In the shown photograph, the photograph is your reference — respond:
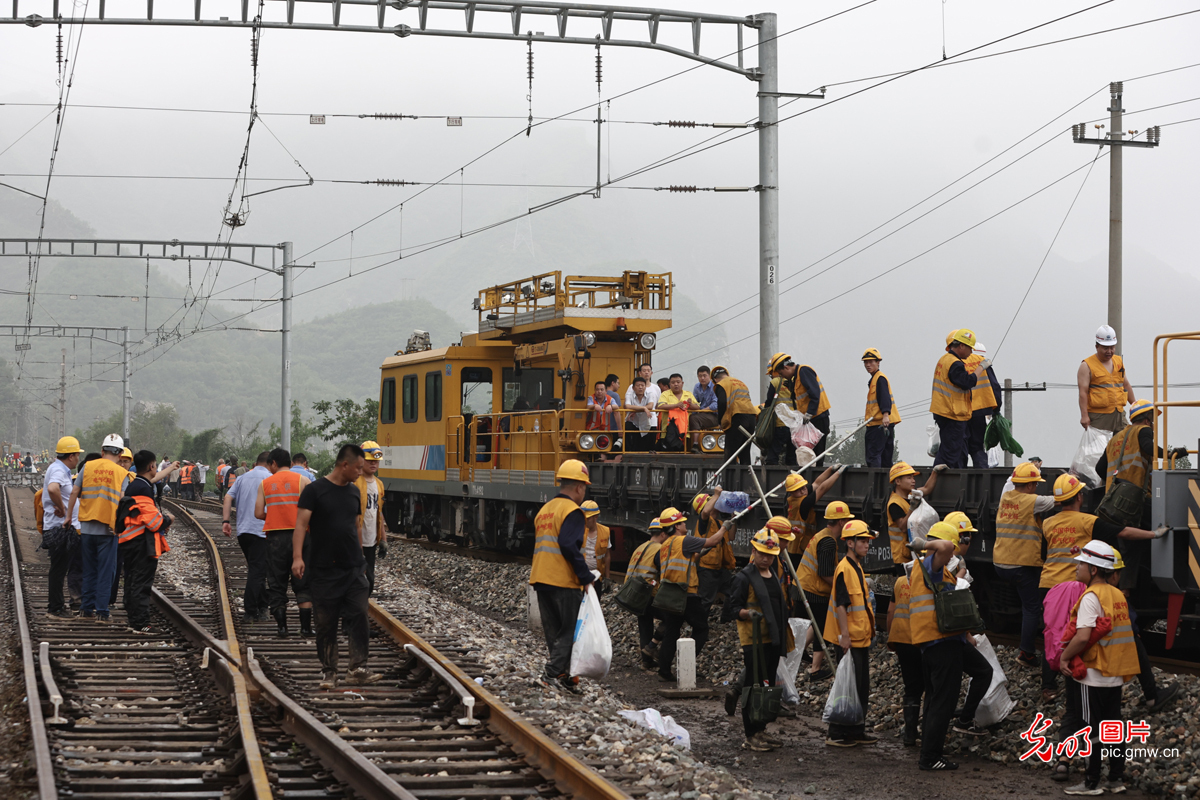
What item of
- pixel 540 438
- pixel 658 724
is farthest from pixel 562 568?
pixel 540 438

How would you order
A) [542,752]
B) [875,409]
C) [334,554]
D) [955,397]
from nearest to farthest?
[542,752] → [334,554] → [955,397] → [875,409]

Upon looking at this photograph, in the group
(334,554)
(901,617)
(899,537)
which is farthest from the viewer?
(899,537)

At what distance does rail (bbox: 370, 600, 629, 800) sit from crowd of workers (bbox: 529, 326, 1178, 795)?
1.25 meters

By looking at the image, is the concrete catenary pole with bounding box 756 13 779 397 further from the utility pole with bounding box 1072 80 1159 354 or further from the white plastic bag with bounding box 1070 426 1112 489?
the utility pole with bounding box 1072 80 1159 354

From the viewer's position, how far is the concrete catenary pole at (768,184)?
49.5 ft

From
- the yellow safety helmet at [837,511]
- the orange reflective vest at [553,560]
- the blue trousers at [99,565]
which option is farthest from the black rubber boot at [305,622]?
the yellow safety helmet at [837,511]

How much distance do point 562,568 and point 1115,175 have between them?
836 inches

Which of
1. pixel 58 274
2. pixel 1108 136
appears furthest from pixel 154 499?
pixel 58 274

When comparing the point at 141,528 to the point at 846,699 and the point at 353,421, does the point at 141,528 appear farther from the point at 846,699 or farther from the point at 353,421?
the point at 353,421

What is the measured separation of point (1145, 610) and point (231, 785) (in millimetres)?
6891

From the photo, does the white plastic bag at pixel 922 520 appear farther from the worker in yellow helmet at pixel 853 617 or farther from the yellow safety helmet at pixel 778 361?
the yellow safety helmet at pixel 778 361

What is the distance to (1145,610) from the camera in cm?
946

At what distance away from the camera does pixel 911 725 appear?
9.43 m

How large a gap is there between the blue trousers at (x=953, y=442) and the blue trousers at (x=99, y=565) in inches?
335
